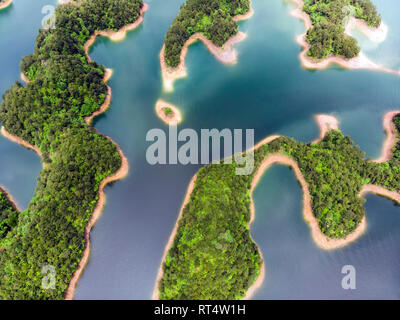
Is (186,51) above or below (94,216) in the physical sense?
above

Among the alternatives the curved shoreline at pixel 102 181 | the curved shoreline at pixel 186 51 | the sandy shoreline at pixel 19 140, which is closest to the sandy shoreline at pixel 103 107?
the curved shoreline at pixel 102 181

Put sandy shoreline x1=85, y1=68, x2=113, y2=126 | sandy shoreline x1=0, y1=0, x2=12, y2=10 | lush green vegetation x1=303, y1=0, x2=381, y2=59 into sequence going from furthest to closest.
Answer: sandy shoreline x1=0, y1=0, x2=12, y2=10, lush green vegetation x1=303, y1=0, x2=381, y2=59, sandy shoreline x1=85, y1=68, x2=113, y2=126

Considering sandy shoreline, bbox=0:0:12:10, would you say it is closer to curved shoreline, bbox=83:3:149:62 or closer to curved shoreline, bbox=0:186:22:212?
curved shoreline, bbox=83:3:149:62

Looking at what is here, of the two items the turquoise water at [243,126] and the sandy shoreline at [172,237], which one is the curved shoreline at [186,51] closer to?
the turquoise water at [243,126]

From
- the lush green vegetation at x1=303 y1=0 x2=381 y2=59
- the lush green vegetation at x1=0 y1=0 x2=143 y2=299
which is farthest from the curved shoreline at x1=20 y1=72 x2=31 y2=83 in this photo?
the lush green vegetation at x1=303 y1=0 x2=381 y2=59

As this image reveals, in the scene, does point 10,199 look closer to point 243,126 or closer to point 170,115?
point 170,115

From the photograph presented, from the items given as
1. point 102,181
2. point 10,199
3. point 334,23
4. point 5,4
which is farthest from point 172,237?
point 5,4
